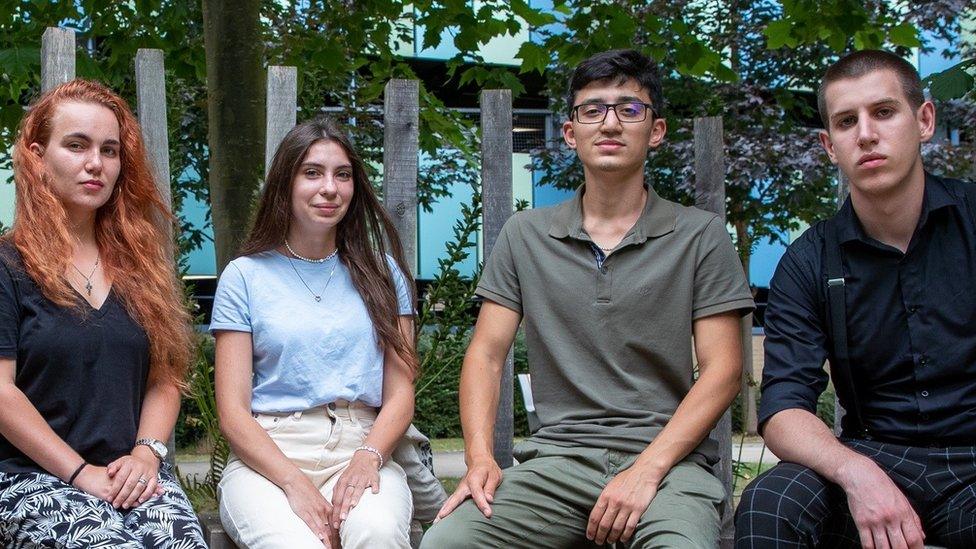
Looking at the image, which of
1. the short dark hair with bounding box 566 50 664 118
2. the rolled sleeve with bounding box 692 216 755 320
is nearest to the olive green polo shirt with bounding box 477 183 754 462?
the rolled sleeve with bounding box 692 216 755 320

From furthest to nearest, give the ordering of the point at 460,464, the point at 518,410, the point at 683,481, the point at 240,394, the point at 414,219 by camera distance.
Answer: the point at 518,410 < the point at 460,464 < the point at 414,219 < the point at 240,394 < the point at 683,481

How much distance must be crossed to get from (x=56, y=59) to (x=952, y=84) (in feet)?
10.8

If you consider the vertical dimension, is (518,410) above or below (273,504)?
below

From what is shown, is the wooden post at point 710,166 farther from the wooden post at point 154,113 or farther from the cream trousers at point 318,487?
the wooden post at point 154,113

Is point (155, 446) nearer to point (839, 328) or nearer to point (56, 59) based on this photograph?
point (56, 59)

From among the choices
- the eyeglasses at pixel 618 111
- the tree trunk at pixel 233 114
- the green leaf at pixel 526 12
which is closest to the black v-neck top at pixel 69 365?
the eyeglasses at pixel 618 111

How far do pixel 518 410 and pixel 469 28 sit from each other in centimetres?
503

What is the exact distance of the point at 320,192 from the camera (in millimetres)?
3508

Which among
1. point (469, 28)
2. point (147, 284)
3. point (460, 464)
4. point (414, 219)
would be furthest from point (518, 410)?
point (147, 284)

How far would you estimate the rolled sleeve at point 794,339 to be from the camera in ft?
10.4

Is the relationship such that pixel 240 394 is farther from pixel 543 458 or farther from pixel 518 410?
pixel 518 410

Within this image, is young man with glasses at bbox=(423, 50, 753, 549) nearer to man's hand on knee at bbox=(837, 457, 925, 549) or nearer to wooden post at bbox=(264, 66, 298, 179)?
man's hand on knee at bbox=(837, 457, 925, 549)

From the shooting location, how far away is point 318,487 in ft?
11.0

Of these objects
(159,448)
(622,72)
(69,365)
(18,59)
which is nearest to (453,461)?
(18,59)
